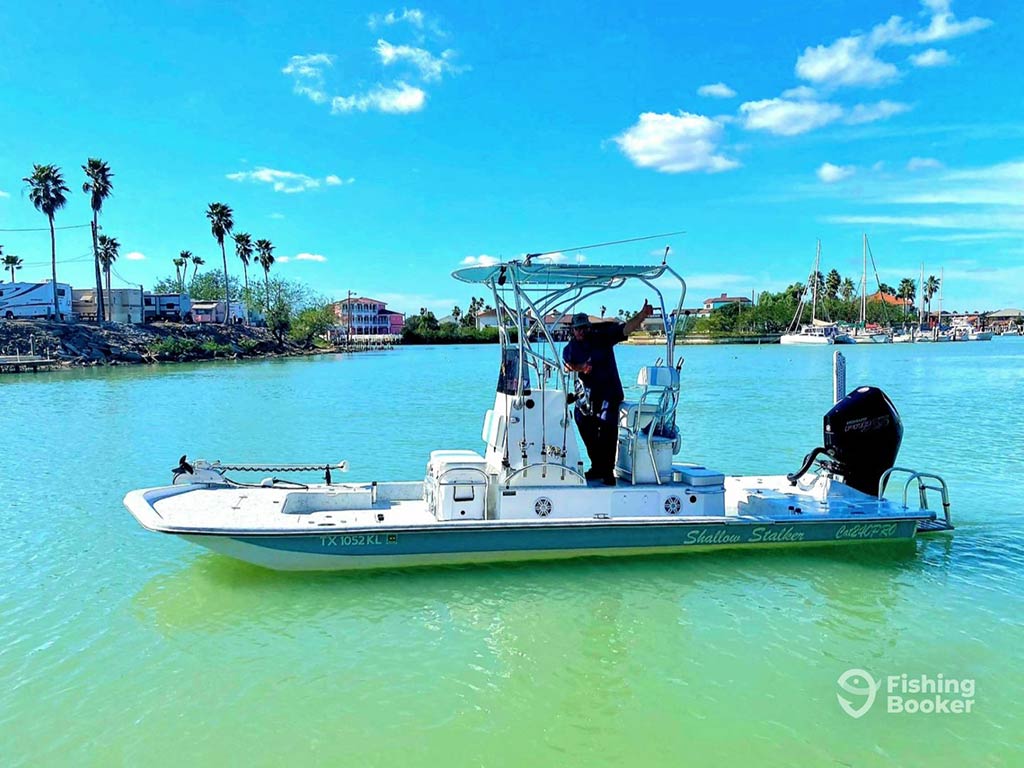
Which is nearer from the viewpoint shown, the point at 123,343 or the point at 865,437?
the point at 865,437

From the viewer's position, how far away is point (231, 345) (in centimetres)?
7875

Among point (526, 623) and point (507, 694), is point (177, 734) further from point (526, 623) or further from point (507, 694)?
point (526, 623)

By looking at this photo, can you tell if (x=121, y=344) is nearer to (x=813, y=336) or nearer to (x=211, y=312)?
(x=211, y=312)

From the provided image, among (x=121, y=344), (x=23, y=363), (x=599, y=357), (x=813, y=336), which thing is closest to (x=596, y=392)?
(x=599, y=357)

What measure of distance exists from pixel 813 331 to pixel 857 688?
120 meters

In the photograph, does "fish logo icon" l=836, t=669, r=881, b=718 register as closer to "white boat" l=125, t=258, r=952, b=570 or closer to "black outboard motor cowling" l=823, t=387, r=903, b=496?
"white boat" l=125, t=258, r=952, b=570

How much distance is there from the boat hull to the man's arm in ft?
8.03

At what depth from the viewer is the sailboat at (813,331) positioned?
114 m

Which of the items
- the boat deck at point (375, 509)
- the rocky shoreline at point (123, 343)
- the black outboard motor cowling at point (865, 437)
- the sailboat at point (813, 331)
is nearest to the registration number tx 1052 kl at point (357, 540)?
the boat deck at point (375, 509)

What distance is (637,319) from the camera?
29.8 ft

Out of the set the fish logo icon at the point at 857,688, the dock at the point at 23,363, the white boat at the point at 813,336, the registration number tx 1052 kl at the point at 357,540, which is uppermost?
the white boat at the point at 813,336

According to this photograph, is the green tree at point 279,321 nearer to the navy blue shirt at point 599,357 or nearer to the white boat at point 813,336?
the white boat at point 813,336

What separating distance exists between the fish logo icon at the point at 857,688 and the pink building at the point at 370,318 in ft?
447

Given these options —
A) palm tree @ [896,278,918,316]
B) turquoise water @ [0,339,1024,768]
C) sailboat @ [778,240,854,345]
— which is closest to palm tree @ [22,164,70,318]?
turquoise water @ [0,339,1024,768]
